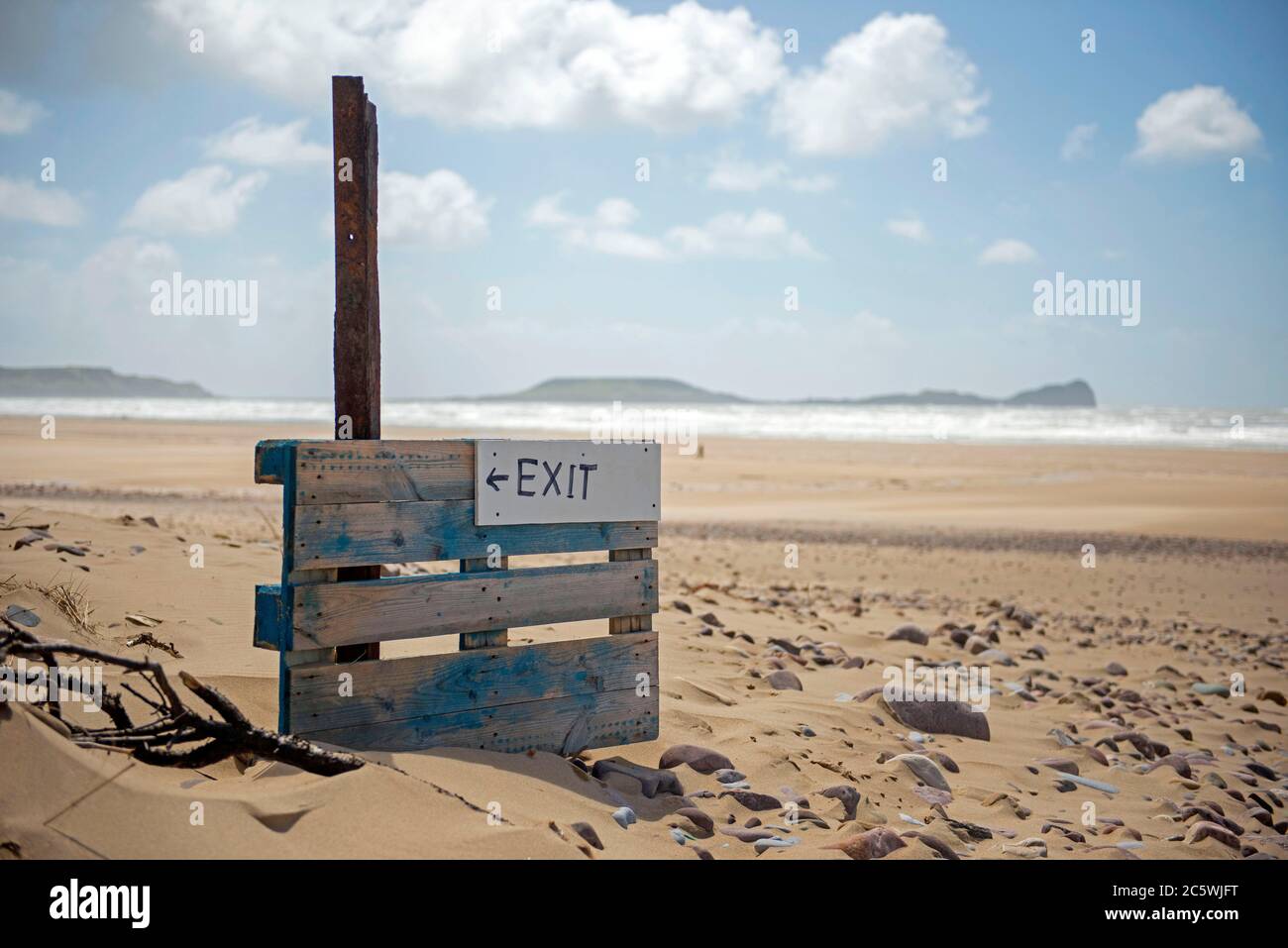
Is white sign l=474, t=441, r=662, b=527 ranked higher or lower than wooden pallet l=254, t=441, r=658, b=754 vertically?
higher

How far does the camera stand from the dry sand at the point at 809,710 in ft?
12.8

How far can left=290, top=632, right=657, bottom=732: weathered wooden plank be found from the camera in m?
4.59

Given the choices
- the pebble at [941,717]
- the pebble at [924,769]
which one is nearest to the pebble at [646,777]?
the pebble at [924,769]

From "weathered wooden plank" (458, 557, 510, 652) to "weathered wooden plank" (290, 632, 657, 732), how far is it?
47 millimetres

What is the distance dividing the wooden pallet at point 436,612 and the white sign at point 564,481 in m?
0.07

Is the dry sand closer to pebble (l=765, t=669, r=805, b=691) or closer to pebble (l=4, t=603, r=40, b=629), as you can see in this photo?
pebble (l=765, t=669, r=805, b=691)

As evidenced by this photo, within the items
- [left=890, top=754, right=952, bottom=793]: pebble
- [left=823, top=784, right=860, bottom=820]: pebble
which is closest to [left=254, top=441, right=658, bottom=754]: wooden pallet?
[left=823, top=784, right=860, bottom=820]: pebble

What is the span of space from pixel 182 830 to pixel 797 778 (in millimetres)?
3133

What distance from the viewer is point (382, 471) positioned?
4738mm

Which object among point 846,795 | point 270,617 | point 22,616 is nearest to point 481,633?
point 270,617

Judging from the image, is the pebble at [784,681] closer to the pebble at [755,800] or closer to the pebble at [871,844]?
the pebble at [755,800]

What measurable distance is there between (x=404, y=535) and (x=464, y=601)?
1.50ft

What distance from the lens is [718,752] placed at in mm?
5660

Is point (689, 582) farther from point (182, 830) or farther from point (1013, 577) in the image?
point (182, 830)
